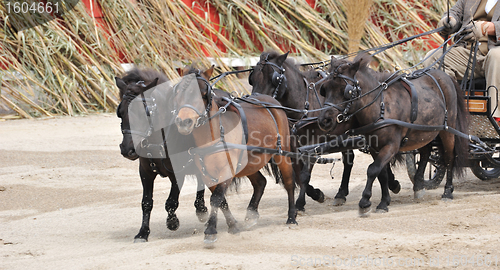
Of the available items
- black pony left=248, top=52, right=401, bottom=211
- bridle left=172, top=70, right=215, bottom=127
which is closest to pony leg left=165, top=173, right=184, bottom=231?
bridle left=172, top=70, right=215, bottom=127

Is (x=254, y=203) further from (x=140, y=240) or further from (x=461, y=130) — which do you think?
(x=461, y=130)

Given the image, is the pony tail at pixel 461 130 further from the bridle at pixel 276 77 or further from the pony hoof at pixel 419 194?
the bridle at pixel 276 77

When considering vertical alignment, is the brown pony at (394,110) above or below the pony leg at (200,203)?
above

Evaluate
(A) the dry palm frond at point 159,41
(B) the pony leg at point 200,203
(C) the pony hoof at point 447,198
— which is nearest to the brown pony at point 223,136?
(B) the pony leg at point 200,203

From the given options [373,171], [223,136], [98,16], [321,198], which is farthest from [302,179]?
[98,16]

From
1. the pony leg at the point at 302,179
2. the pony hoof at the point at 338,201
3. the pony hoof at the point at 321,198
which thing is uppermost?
the pony leg at the point at 302,179

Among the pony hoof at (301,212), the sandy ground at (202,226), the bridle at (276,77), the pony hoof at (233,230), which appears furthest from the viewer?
the pony hoof at (301,212)

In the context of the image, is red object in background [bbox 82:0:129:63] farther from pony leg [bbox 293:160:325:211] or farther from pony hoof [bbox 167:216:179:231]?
pony hoof [bbox 167:216:179:231]

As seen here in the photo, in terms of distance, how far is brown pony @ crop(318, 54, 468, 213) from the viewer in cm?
434

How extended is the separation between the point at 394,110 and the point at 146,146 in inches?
86.4

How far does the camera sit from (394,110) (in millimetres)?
4551

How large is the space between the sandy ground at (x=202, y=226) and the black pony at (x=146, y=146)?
0.75 ft

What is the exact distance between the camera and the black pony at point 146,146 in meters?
3.67

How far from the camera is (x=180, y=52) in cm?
919
